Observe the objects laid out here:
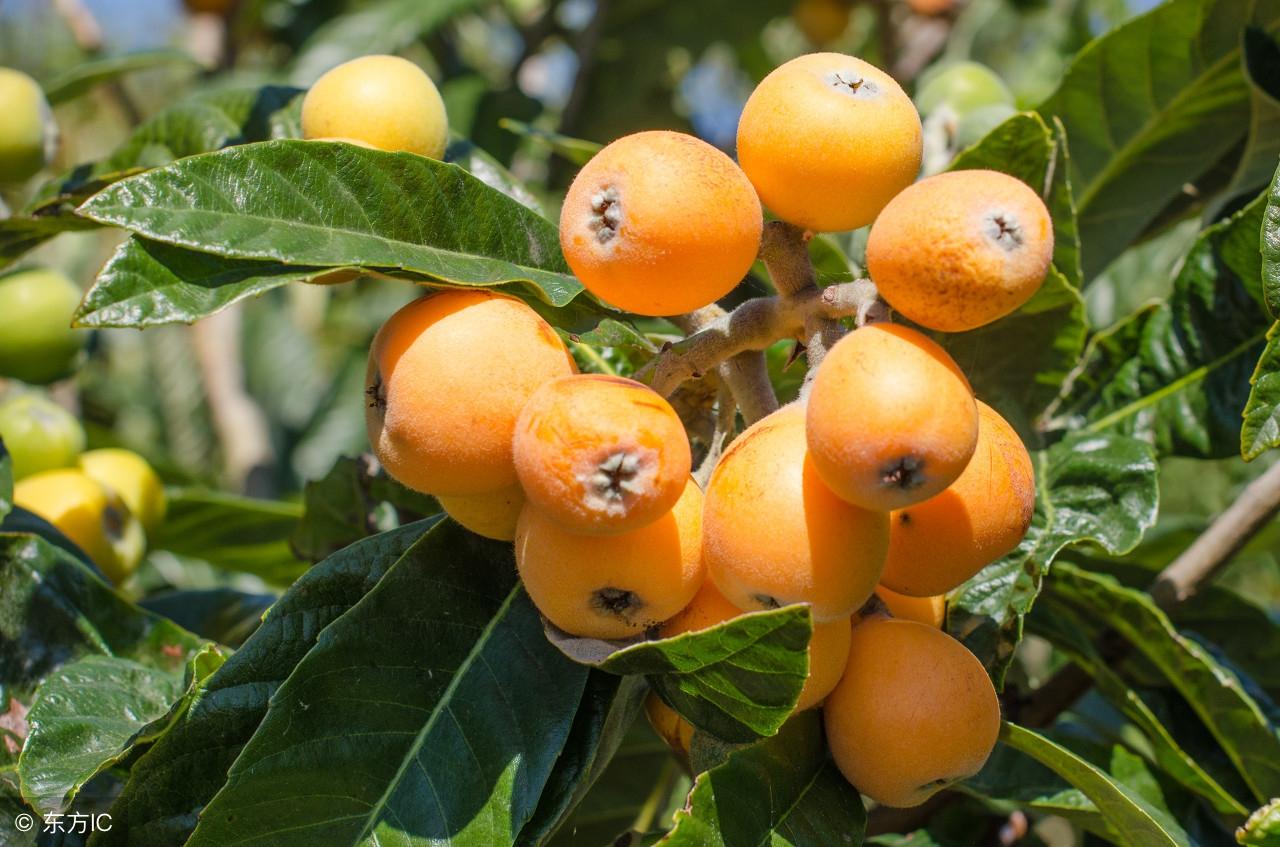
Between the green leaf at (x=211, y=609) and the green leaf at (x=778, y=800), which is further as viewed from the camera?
the green leaf at (x=211, y=609)

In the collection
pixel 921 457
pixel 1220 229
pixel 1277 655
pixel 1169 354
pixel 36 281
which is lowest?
pixel 1277 655

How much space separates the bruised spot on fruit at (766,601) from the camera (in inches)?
35.4

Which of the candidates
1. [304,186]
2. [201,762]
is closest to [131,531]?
[201,762]

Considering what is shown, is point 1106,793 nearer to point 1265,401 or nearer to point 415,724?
point 1265,401

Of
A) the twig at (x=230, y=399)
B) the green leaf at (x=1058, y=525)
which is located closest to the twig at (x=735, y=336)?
the green leaf at (x=1058, y=525)

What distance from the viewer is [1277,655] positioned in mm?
1799

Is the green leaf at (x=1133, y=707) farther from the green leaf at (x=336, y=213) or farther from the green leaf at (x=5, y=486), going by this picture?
the green leaf at (x=5, y=486)

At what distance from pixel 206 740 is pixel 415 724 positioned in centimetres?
21

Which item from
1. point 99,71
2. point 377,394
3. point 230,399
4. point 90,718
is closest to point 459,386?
point 377,394

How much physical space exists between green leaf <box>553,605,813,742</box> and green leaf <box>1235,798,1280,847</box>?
430mm

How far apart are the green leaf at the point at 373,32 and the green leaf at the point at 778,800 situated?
2111mm

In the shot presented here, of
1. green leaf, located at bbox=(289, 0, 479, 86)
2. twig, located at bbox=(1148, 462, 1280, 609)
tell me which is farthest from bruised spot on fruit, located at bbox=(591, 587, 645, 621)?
green leaf, located at bbox=(289, 0, 479, 86)

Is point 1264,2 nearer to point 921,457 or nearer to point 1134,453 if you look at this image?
point 1134,453

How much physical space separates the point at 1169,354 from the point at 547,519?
38.3 inches
